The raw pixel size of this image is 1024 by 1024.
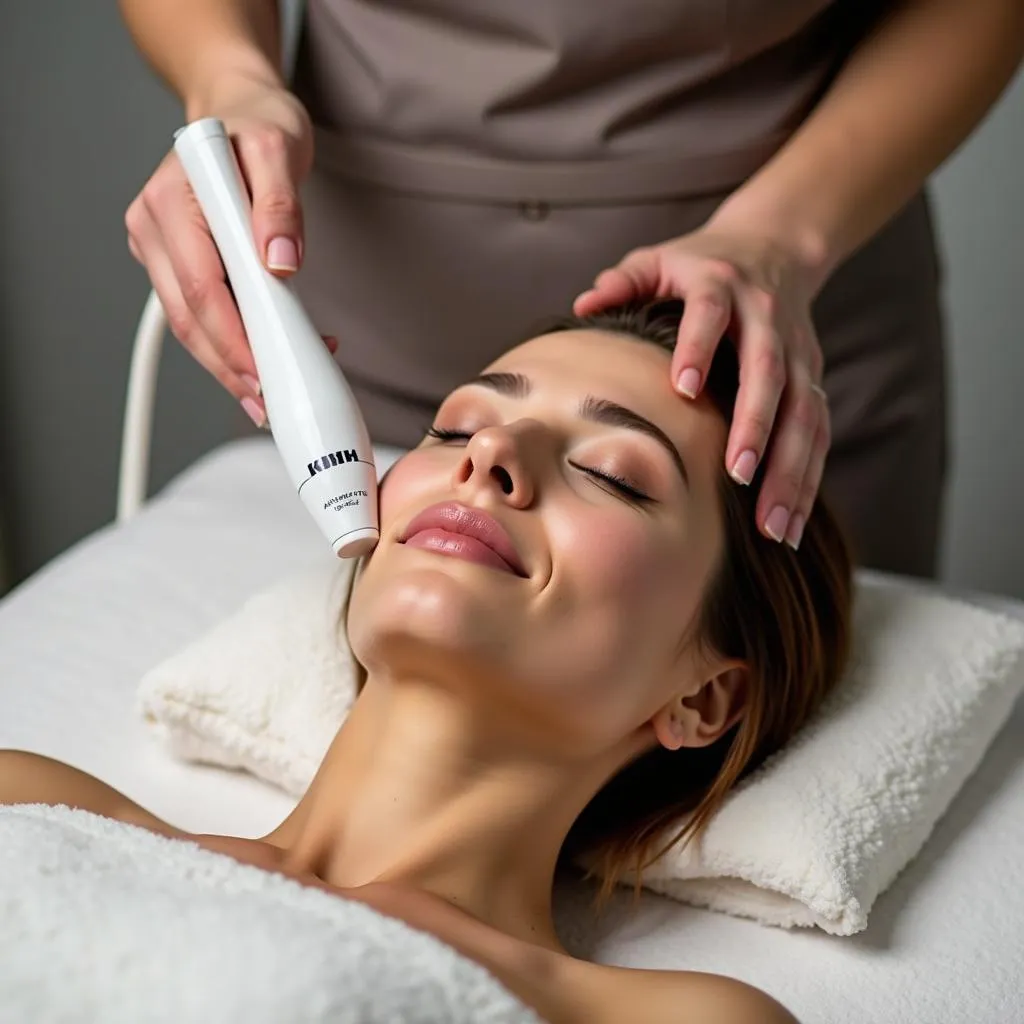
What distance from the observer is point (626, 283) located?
1.23 m

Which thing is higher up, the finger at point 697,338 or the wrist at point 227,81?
the wrist at point 227,81

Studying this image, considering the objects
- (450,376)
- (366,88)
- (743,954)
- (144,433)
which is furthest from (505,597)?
(144,433)

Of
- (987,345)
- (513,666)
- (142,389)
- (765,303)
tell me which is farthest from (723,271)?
(987,345)

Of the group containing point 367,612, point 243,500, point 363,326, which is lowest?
point 243,500

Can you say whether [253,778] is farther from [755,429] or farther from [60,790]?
[755,429]

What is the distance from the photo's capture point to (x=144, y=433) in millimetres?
1671

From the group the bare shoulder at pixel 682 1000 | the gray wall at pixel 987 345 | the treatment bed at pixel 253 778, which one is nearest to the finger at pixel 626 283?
the treatment bed at pixel 253 778

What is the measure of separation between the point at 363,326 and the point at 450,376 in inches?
4.3

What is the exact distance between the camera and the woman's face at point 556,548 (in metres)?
1.00

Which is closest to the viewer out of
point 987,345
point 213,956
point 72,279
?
point 213,956

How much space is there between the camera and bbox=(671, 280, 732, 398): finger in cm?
112

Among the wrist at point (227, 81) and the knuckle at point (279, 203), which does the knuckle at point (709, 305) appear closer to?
the knuckle at point (279, 203)

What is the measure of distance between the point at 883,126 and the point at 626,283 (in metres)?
0.34

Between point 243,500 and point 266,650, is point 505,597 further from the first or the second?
point 243,500
